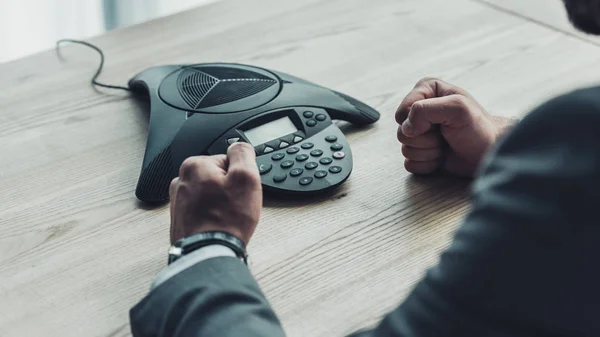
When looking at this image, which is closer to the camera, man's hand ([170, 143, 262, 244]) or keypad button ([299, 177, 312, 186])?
man's hand ([170, 143, 262, 244])

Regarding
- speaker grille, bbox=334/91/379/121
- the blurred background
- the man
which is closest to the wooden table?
speaker grille, bbox=334/91/379/121

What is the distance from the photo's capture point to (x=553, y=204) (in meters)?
0.53

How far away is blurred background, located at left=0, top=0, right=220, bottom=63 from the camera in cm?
199

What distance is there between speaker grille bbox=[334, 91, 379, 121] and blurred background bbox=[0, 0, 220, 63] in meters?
0.97

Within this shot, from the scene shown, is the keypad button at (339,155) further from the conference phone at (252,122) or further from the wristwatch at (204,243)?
the wristwatch at (204,243)

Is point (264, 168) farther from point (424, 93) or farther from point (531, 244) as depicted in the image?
point (531, 244)

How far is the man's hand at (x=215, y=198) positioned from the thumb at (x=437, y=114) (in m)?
0.22

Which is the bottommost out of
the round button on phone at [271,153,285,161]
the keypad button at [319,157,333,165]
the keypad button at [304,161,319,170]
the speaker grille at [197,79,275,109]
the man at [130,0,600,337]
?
the keypad button at [319,157,333,165]

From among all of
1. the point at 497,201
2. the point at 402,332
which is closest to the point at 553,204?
the point at 497,201

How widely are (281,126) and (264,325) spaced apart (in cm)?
38

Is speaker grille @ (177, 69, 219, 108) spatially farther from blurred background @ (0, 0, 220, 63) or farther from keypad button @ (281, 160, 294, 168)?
blurred background @ (0, 0, 220, 63)

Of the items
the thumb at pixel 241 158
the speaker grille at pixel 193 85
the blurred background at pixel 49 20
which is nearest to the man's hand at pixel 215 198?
the thumb at pixel 241 158

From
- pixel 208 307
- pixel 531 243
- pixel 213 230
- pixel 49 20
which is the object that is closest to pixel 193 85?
pixel 213 230

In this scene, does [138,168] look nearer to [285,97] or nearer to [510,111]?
[285,97]
